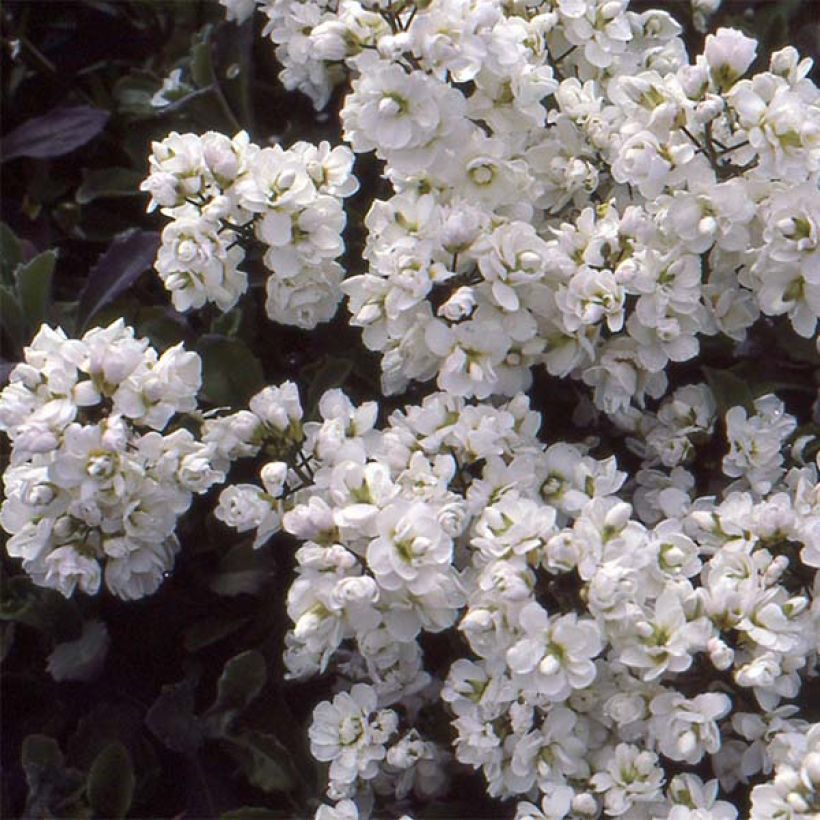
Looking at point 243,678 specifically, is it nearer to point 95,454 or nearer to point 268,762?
point 268,762

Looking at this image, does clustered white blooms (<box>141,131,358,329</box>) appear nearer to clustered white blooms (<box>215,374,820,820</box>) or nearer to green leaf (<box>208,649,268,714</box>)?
Answer: clustered white blooms (<box>215,374,820,820</box>)

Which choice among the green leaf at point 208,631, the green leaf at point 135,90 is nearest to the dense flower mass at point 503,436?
the green leaf at point 208,631

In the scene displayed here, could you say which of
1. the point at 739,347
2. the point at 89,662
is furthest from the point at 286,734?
the point at 739,347

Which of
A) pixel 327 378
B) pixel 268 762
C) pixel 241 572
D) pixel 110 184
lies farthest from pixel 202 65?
pixel 268 762

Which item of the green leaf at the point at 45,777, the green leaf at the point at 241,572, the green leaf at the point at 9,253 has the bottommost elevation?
the green leaf at the point at 45,777

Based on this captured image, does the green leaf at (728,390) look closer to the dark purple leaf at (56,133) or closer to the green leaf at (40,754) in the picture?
the green leaf at (40,754)

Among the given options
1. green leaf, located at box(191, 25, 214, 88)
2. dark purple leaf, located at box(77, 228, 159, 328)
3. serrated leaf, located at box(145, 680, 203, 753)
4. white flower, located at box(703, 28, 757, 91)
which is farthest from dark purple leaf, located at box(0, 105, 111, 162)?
white flower, located at box(703, 28, 757, 91)
